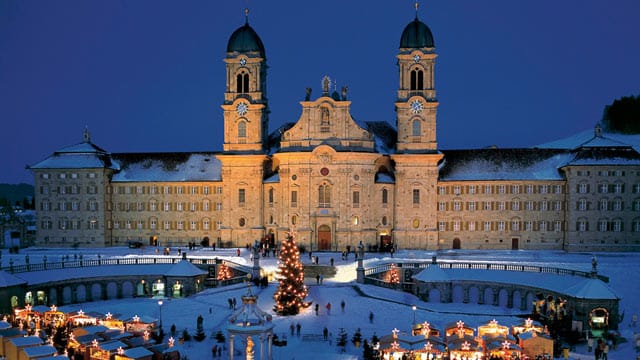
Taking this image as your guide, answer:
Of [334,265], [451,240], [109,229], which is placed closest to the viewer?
[334,265]

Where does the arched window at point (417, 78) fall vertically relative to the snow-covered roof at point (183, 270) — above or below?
above

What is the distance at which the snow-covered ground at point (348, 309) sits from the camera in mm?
38250

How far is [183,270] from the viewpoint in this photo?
171ft

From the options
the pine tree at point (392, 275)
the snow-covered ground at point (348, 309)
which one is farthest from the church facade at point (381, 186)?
the pine tree at point (392, 275)

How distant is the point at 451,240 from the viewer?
67.7 metres

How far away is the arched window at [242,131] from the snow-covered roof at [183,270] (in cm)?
1952

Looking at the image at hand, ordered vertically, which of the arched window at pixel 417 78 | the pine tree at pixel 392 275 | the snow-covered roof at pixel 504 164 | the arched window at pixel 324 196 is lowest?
the pine tree at pixel 392 275

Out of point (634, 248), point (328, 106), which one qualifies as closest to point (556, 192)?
point (634, 248)

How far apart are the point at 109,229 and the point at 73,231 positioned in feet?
12.2

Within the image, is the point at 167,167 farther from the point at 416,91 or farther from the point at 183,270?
the point at 416,91

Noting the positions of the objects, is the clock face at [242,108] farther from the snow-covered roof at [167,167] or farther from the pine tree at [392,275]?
the pine tree at [392,275]

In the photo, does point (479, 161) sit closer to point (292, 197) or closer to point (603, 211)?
point (603, 211)

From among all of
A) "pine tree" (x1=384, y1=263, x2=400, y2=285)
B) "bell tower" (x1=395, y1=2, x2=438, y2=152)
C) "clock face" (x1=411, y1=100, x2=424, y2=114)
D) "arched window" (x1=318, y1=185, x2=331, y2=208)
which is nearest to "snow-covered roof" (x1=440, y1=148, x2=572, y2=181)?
"bell tower" (x1=395, y1=2, x2=438, y2=152)

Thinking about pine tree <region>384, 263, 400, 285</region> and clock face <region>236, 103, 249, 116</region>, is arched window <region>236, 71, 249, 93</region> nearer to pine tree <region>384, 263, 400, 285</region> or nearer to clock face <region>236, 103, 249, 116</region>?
clock face <region>236, 103, 249, 116</region>
